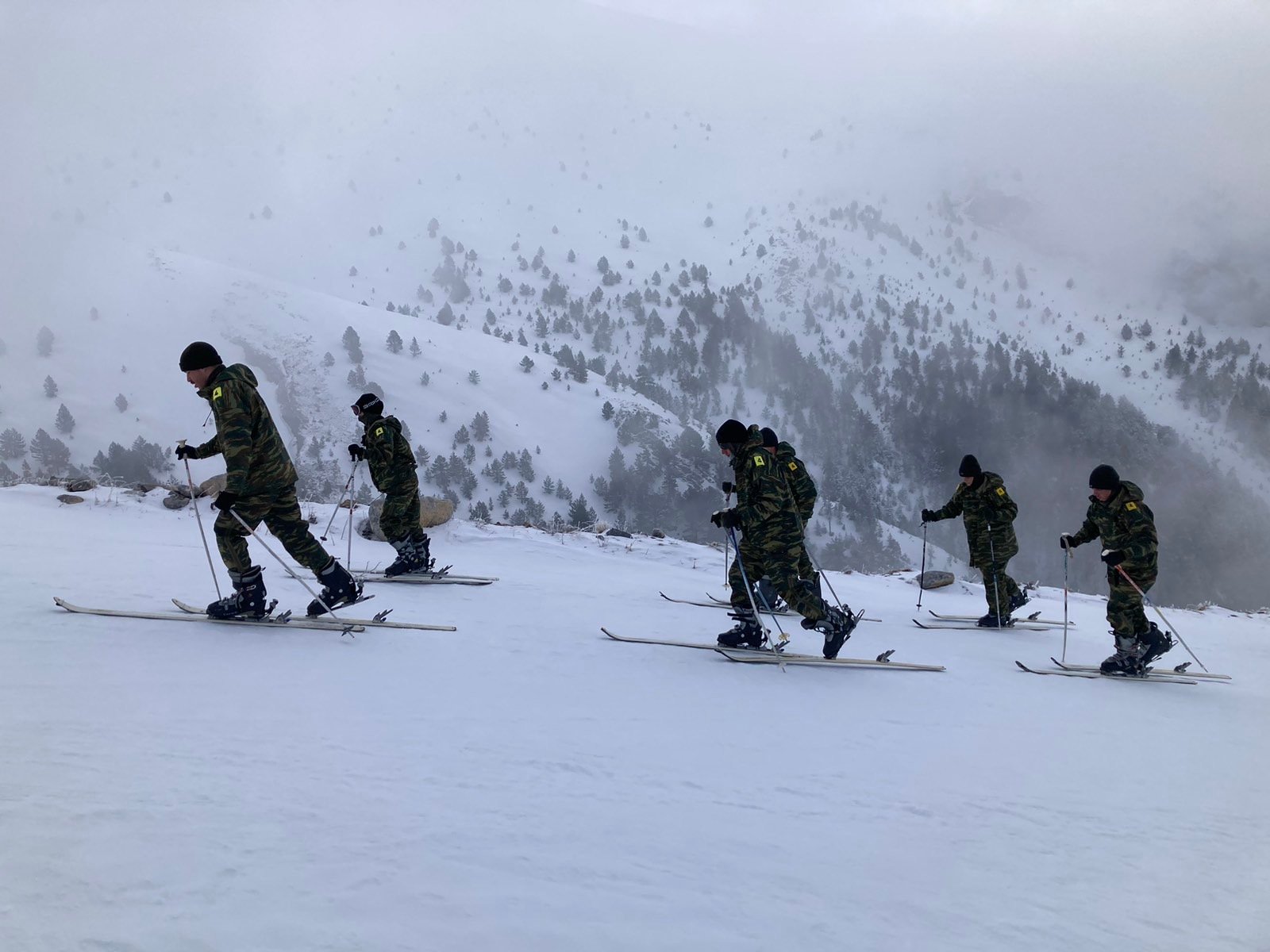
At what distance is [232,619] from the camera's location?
5746 millimetres

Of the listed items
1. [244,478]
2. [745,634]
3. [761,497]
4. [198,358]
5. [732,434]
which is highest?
[732,434]

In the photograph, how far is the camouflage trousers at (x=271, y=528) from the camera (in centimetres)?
559

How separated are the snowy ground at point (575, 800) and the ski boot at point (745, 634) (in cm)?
53

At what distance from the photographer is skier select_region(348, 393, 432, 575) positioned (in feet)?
29.0

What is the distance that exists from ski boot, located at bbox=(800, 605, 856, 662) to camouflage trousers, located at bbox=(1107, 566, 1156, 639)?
2.80m

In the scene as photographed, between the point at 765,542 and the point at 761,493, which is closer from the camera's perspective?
the point at 761,493

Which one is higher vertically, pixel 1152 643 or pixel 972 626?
pixel 1152 643

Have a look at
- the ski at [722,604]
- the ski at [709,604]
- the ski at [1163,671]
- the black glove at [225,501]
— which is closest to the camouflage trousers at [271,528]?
the black glove at [225,501]

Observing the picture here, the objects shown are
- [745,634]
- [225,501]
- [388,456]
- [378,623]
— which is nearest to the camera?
[225,501]

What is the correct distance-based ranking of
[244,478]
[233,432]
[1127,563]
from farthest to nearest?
[1127,563], [244,478], [233,432]

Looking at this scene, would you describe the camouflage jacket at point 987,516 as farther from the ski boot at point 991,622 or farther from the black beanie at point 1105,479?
the black beanie at point 1105,479

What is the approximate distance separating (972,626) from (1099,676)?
105 inches

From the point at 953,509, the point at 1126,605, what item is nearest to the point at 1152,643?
the point at 1126,605

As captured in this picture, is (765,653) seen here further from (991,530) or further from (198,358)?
(991,530)
